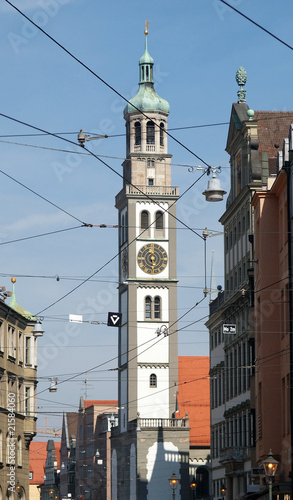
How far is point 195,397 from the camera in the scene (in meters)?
112

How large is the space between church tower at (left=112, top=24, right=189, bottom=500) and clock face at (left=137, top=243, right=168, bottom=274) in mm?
88

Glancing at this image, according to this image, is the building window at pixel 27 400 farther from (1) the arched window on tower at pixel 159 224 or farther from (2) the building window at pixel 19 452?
(1) the arched window on tower at pixel 159 224

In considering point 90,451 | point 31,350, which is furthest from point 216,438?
point 90,451

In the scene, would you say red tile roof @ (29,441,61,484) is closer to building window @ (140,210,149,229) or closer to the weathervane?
building window @ (140,210,149,229)

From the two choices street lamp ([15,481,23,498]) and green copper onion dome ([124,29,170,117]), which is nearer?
street lamp ([15,481,23,498])

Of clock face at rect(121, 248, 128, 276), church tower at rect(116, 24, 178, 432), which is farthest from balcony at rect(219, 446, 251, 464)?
clock face at rect(121, 248, 128, 276)

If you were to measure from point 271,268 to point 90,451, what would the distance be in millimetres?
102477

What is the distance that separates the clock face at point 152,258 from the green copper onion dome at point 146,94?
13245 millimetres

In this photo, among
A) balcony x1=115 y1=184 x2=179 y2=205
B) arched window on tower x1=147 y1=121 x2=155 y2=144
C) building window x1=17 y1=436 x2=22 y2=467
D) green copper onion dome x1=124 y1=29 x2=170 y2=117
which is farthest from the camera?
green copper onion dome x1=124 y1=29 x2=170 y2=117

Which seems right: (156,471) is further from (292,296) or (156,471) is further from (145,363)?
(292,296)

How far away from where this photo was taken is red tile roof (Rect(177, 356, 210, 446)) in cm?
10812

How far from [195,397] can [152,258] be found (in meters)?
14.4

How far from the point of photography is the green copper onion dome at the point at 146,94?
370 feet

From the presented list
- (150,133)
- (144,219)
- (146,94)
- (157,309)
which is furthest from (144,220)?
(146,94)
